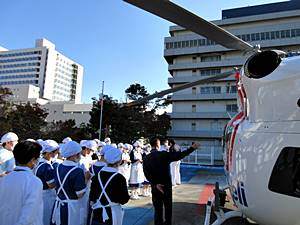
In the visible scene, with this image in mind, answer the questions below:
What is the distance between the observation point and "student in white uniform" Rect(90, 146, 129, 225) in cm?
336

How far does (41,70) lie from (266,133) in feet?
348

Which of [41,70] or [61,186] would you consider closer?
[61,186]

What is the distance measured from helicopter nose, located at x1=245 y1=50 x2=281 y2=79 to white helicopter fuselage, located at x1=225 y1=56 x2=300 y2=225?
0.06 m

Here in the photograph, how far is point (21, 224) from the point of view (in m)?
2.38

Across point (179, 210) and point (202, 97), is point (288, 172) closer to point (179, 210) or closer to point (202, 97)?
point (179, 210)

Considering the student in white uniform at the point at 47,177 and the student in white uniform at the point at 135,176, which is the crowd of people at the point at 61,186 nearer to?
→ the student in white uniform at the point at 47,177

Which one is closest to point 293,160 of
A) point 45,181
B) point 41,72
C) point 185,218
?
point 45,181

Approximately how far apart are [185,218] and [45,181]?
3.52m

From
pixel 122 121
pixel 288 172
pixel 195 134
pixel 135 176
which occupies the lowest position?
pixel 135 176

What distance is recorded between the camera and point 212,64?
43.6m

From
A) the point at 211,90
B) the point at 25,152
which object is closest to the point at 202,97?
the point at 211,90

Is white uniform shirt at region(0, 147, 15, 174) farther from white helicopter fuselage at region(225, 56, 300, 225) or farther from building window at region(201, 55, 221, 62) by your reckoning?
building window at region(201, 55, 221, 62)

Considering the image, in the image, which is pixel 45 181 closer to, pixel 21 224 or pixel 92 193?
pixel 92 193

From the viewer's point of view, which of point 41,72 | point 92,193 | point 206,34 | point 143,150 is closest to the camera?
point 206,34
